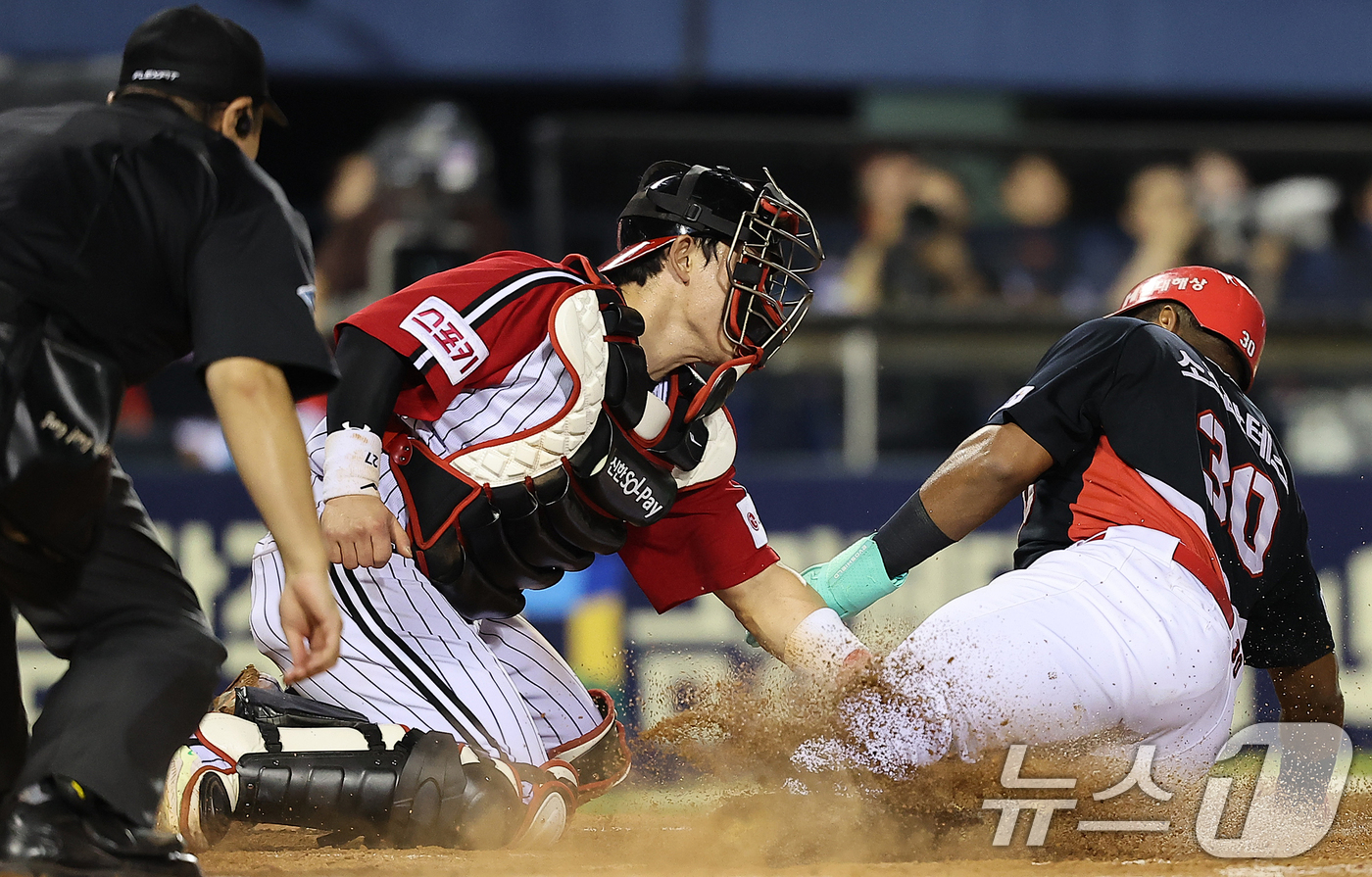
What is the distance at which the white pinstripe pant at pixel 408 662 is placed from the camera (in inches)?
152

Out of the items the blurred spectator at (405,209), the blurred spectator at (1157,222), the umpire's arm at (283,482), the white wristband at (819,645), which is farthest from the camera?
the blurred spectator at (1157,222)

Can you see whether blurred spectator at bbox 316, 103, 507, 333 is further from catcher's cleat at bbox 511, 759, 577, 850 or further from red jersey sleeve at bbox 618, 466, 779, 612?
catcher's cleat at bbox 511, 759, 577, 850

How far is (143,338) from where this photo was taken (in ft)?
8.86

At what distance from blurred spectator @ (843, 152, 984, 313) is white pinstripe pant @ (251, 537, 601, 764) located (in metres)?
4.82

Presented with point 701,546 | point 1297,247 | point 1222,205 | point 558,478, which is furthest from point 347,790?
point 1297,247

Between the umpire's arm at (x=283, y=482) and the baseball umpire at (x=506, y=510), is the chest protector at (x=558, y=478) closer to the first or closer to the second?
the baseball umpire at (x=506, y=510)

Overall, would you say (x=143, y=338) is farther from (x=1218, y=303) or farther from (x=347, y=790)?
(x=1218, y=303)

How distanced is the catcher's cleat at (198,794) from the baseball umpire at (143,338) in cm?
83

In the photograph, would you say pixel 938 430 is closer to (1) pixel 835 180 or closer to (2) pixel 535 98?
(1) pixel 835 180

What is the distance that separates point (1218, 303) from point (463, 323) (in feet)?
7.89

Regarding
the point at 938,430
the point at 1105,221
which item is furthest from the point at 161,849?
the point at 1105,221

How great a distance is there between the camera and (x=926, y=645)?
→ 380 centimetres

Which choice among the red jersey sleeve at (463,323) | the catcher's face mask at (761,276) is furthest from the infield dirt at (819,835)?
the red jersey sleeve at (463,323)

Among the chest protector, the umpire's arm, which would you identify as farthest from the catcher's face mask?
the umpire's arm
